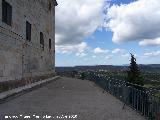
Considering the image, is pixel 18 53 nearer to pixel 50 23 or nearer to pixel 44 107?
pixel 44 107

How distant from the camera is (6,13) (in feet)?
54.7

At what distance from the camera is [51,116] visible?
9703 millimetres

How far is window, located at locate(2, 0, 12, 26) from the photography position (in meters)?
16.2

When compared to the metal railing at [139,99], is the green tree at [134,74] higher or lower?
higher

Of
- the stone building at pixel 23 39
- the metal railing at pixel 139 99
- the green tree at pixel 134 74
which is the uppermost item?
the stone building at pixel 23 39

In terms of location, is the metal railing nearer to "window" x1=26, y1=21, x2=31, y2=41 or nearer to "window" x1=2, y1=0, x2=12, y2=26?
"window" x1=2, y1=0, x2=12, y2=26

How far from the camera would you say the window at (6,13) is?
16.2 meters

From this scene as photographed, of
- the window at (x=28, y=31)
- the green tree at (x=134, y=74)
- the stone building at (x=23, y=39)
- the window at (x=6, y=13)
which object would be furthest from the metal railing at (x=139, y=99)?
the window at (x=28, y=31)

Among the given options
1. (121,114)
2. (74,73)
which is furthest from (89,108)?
(74,73)

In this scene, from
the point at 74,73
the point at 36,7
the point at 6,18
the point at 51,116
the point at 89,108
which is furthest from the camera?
the point at 74,73

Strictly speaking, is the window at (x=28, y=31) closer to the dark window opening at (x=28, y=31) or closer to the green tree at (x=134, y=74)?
the dark window opening at (x=28, y=31)

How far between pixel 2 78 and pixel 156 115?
329 inches

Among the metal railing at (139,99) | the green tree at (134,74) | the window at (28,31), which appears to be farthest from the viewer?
the window at (28,31)

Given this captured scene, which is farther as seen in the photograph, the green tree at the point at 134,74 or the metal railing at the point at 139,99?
the green tree at the point at 134,74
